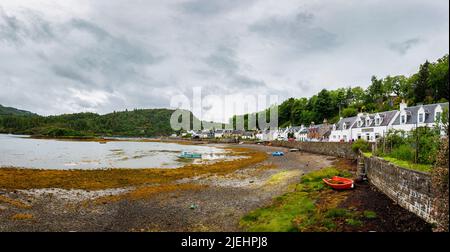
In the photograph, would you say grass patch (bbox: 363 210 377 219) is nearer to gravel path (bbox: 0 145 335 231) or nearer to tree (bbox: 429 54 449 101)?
gravel path (bbox: 0 145 335 231)

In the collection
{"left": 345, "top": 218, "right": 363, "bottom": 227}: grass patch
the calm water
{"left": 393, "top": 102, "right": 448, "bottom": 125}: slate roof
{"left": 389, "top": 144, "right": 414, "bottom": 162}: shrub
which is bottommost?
the calm water

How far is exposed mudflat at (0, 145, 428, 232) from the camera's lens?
42.4 feet

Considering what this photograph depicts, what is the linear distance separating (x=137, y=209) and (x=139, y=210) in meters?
0.31

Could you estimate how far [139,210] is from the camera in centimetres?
1559

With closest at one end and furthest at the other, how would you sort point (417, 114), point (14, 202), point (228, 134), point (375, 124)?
point (14, 202)
point (417, 114)
point (375, 124)
point (228, 134)

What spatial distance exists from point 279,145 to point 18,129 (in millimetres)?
201714

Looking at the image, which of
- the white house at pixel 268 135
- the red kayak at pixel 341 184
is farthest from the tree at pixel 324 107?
the red kayak at pixel 341 184

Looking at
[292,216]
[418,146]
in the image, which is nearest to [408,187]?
[418,146]

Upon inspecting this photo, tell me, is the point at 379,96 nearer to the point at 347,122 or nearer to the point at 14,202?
the point at 347,122

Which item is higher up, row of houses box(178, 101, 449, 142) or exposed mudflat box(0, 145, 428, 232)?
row of houses box(178, 101, 449, 142)

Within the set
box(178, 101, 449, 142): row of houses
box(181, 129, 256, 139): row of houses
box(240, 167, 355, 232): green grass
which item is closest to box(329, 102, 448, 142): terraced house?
box(178, 101, 449, 142): row of houses

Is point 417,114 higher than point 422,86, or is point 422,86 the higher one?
point 422,86
